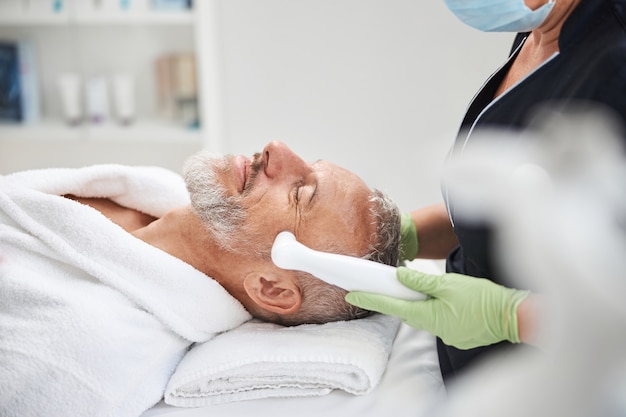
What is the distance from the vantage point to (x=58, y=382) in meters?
1.08

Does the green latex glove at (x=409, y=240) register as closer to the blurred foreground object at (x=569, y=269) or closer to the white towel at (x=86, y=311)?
the white towel at (x=86, y=311)

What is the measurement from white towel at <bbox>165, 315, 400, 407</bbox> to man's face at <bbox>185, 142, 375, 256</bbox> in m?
0.20

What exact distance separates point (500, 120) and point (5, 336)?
928 mm

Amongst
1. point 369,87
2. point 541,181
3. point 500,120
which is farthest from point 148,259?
point 369,87

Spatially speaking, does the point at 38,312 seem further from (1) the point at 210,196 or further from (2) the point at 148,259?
(1) the point at 210,196

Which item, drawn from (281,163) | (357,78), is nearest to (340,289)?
(281,163)

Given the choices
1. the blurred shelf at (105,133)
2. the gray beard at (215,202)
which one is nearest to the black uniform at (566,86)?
the gray beard at (215,202)

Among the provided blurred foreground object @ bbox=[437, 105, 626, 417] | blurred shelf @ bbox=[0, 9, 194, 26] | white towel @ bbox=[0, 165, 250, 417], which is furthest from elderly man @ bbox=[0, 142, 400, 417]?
blurred shelf @ bbox=[0, 9, 194, 26]

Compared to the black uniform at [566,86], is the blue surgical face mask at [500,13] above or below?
above

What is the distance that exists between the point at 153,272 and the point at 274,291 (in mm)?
238

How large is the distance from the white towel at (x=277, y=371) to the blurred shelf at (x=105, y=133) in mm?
1762

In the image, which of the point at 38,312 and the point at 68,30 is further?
the point at 68,30

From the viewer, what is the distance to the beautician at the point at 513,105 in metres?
0.98

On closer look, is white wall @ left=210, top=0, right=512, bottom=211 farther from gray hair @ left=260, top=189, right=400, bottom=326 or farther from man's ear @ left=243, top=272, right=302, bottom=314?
man's ear @ left=243, top=272, right=302, bottom=314
